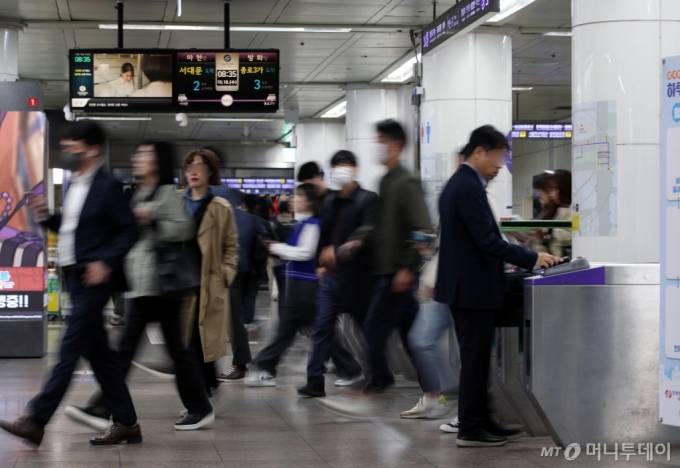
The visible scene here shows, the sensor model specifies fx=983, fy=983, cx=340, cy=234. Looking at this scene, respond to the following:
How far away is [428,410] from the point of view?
619 centimetres

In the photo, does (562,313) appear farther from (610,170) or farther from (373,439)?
(610,170)

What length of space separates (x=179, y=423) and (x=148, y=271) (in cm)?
99

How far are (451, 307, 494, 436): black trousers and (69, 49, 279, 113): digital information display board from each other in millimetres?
8273

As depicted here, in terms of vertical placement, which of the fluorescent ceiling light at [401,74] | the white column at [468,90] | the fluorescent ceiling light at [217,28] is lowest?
the white column at [468,90]

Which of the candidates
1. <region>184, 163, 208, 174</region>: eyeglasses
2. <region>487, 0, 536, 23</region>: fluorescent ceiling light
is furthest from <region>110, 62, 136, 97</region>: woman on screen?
<region>184, 163, 208, 174</region>: eyeglasses

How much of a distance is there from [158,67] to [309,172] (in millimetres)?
5863

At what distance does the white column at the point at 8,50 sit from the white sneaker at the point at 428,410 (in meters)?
10.1

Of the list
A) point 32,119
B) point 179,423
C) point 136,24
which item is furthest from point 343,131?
point 179,423

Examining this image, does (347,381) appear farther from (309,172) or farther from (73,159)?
(73,159)

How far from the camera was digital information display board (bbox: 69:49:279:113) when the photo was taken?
42.1 feet

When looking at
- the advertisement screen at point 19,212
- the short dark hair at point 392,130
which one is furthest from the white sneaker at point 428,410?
the advertisement screen at point 19,212

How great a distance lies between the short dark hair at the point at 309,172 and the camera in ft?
25.3

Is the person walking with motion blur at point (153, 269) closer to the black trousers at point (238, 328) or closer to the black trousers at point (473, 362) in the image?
the black trousers at point (473, 362)

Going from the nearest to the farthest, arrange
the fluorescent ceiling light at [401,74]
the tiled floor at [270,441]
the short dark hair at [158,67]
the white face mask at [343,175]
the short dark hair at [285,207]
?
the tiled floor at [270,441] → the white face mask at [343,175] → the short dark hair at [158,67] → the short dark hair at [285,207] → the fluorescent ceiling light at [401,74]
